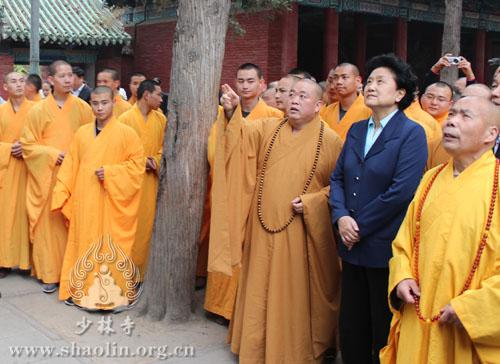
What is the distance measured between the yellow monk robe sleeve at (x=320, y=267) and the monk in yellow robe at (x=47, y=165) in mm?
2727

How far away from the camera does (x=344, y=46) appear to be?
17641mm

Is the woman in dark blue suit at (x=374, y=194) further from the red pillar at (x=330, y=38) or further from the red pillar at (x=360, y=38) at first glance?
→ the red pillar at (x=360, y=38)

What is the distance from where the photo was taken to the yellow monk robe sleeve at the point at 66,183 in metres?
4.96

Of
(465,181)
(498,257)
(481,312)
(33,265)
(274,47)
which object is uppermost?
(274,47)

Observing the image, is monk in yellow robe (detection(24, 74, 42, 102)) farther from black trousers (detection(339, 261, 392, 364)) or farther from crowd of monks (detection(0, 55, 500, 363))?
black trousers (detection(339, 261, 392, 364))

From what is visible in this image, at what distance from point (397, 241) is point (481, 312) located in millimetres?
552

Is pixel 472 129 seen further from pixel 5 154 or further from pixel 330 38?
pixel 330 38

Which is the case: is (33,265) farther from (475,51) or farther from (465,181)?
(475,51)

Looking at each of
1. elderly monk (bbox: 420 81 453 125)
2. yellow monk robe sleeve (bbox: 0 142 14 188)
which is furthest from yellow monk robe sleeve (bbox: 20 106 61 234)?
elderly monk (bbox: 420 81 453 125)

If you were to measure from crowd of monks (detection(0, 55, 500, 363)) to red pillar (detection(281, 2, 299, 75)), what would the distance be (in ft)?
22.8

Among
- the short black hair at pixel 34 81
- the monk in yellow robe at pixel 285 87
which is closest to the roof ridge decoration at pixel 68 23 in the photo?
the short black hair at pixel 34 81

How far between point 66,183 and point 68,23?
44.0ft

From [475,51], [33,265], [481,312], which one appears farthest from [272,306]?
[475,51]

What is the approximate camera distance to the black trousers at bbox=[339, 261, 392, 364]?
11.0 feet
